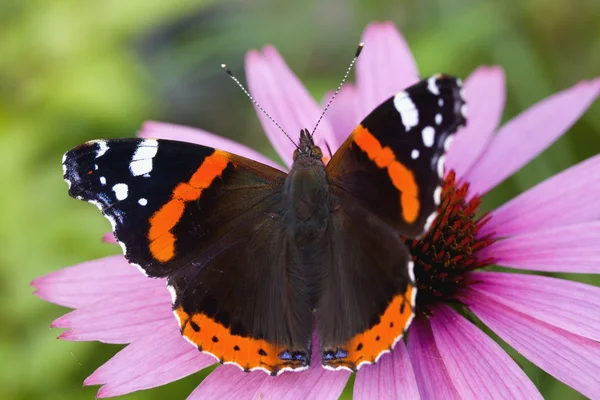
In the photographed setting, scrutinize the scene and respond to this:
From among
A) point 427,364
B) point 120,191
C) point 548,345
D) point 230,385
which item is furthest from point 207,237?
point 548,345

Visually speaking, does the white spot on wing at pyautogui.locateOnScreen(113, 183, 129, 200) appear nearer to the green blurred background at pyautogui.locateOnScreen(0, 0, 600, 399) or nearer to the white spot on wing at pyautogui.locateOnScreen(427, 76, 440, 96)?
the white spot on wing at pyautogui.locateOnScreen(427, 76, 440, 96)

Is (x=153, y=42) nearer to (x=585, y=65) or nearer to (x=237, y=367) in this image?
(x=585, y=65)

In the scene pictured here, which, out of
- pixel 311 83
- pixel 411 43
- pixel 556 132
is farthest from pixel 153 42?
pixel 556 132

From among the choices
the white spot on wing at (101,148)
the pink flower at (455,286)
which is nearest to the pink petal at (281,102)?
the pink flower at (455,286)

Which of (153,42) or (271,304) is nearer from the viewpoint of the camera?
(271,304)

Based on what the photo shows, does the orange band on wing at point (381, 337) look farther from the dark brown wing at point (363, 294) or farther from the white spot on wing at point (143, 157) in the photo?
the white spot on wing at point (143, 157)
